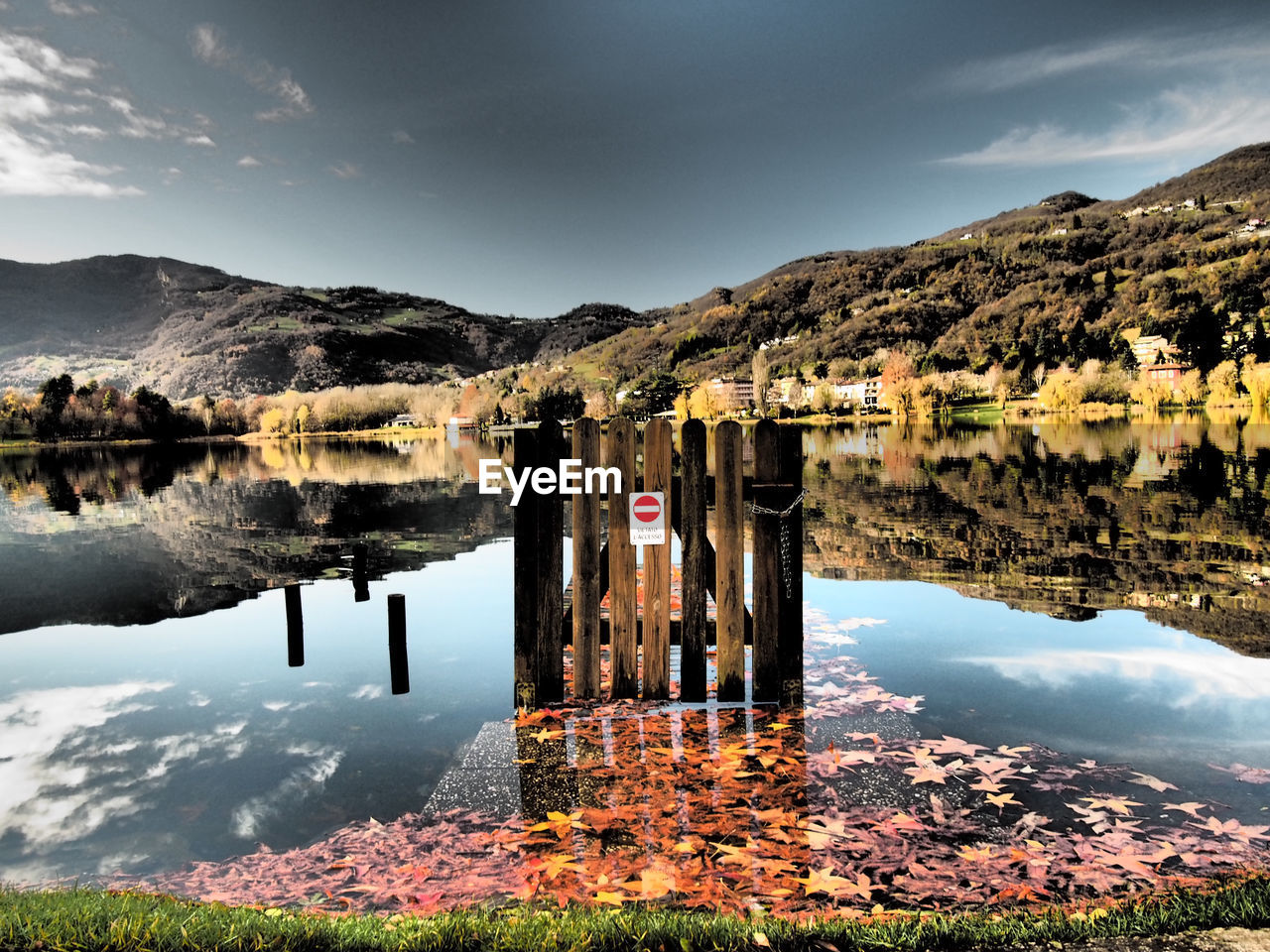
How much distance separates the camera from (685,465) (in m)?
5.95

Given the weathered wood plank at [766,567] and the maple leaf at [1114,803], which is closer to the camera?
the maple leaf at [1114,803]

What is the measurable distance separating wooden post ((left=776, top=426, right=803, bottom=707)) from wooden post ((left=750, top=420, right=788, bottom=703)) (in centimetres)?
5

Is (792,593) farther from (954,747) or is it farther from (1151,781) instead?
(1151,781)

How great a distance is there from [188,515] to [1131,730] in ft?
91.9

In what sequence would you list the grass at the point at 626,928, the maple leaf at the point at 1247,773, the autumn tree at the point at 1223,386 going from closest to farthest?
the grass at the point at 626,928 → the maple leaf at the point at 1247,773 → the autumn tree at the point at 1223,386

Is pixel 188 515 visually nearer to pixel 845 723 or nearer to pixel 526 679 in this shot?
pixel 526 679

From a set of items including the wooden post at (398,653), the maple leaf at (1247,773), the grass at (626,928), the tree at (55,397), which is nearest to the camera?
the grass at (626,928)

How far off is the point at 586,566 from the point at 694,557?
85 cm

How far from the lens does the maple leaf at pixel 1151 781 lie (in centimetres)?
488

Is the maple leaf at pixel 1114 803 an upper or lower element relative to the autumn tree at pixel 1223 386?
lower

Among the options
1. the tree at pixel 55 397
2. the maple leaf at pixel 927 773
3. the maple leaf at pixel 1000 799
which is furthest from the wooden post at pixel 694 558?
the tree at pixel 55 397

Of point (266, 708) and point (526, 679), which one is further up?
point (526, 679)

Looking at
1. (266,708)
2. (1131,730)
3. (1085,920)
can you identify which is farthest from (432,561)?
(1085,920)

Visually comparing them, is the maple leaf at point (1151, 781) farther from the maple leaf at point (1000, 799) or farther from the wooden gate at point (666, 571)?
the wooden gate at point (666, 571)
